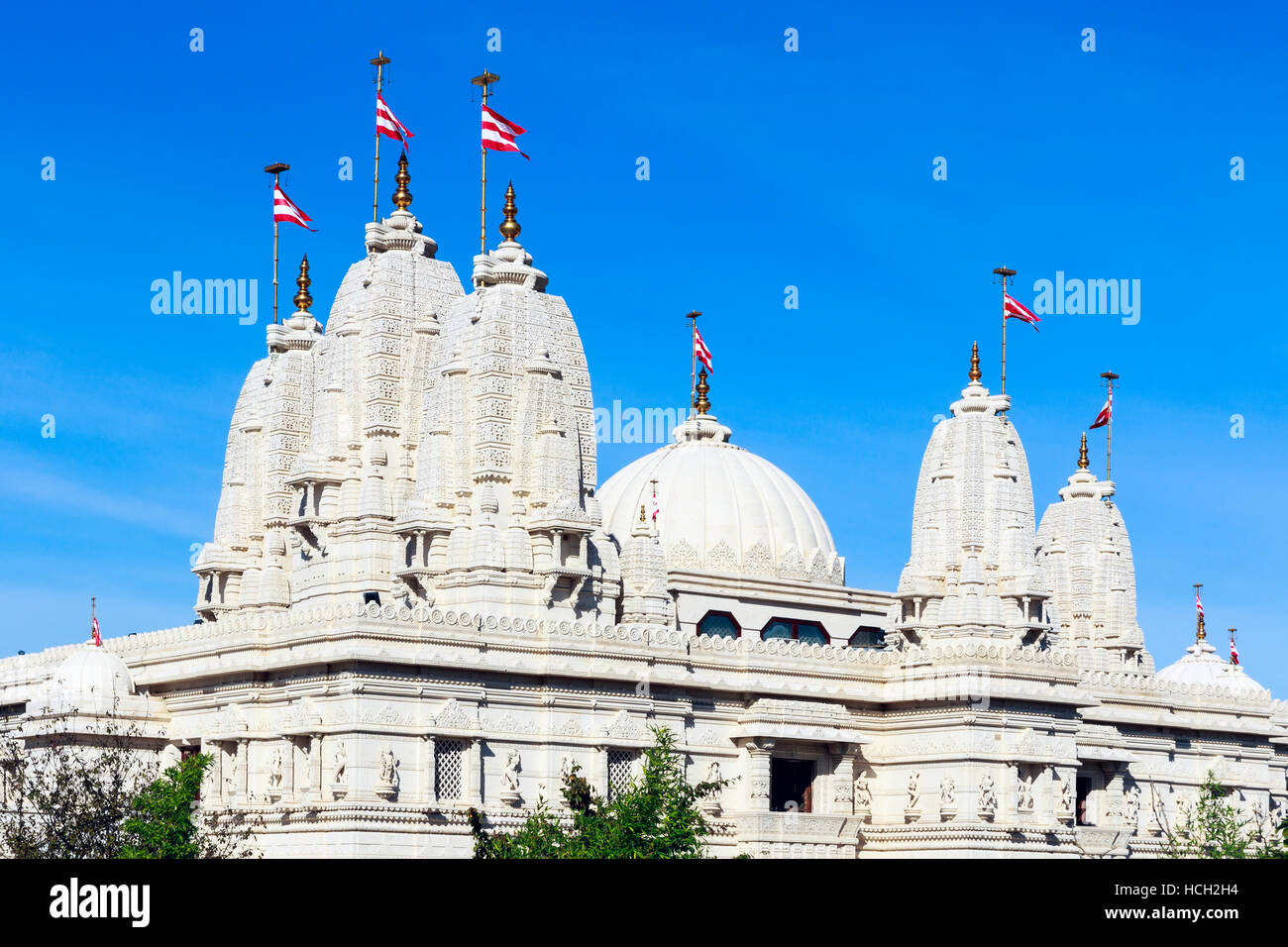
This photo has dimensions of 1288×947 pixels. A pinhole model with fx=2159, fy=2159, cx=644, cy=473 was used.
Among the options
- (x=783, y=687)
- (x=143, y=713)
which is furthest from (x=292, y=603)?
(x=783, y=687)

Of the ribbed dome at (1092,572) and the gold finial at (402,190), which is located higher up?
the gold finial at (402,190)

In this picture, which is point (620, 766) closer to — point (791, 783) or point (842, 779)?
point (791, 783)

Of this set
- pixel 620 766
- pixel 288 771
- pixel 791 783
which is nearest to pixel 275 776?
pixel 288 771

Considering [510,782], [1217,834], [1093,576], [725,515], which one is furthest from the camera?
[1093,576]

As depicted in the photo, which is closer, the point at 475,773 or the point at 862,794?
the point at 475,773

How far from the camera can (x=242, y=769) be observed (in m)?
57.6

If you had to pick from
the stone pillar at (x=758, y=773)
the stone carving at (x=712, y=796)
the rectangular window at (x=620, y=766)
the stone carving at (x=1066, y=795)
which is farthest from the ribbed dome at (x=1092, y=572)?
the rectangular window at (x=620, y=766)

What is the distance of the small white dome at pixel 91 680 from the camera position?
60.2 metres

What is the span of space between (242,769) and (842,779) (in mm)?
17821

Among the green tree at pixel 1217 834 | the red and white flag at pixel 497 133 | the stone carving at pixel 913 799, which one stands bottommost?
the green tree at pixel 1217 834

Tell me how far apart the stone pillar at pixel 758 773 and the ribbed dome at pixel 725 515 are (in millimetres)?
10675

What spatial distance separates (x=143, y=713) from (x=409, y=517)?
928cm

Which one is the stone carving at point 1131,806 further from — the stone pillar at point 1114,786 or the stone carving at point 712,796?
the stone carving at point 712,796
